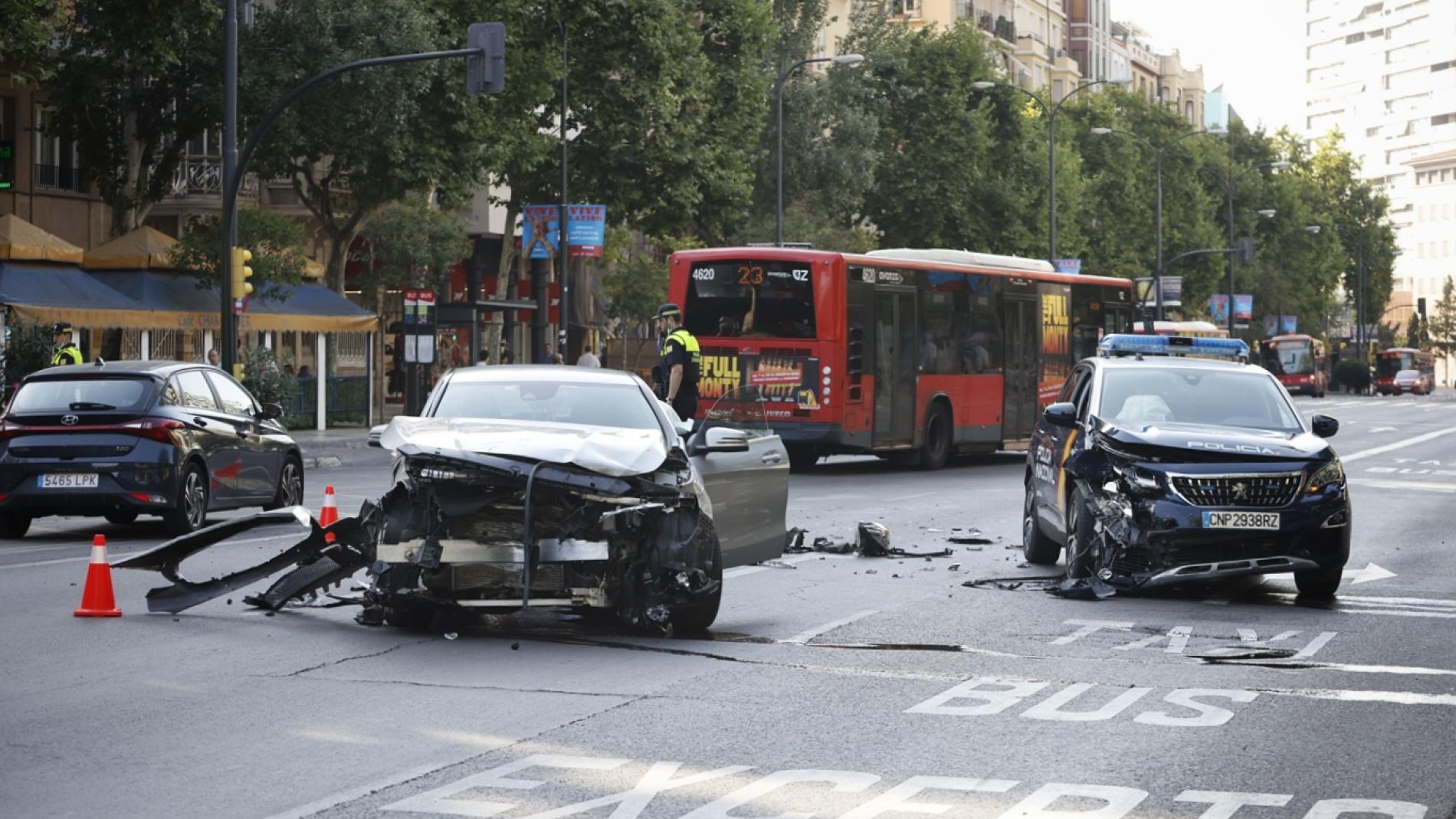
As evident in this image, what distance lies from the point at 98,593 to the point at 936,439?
20.8 meters

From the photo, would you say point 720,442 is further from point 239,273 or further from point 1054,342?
point 1054,342

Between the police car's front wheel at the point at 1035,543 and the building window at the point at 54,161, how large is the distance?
3054cm

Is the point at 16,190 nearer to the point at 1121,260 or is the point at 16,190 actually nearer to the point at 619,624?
the point at 619,624

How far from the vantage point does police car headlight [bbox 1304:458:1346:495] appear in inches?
563

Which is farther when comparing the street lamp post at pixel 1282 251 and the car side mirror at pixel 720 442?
the street lamp post at pixel 1282 251

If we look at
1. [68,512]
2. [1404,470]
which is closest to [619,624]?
[68,512]

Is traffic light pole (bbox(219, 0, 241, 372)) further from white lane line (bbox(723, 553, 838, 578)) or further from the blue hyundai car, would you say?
white lane line (bbox(723, 553, 838, 578))

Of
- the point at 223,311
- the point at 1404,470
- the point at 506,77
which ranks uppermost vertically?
the point at 506,77

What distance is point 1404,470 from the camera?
34125 millimetres

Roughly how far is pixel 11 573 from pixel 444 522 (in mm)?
5362

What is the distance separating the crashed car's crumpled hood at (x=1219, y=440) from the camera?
47.1ft

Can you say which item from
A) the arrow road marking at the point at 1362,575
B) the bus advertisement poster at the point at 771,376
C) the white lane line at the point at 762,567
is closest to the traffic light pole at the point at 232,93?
the bus advertisement poster at the point at 771,376

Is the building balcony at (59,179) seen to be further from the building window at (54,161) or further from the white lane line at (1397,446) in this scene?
the white lane line at (1397,446)

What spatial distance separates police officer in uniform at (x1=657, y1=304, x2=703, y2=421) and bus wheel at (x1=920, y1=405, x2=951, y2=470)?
26.4 ft
